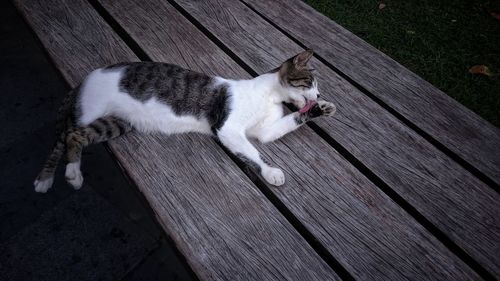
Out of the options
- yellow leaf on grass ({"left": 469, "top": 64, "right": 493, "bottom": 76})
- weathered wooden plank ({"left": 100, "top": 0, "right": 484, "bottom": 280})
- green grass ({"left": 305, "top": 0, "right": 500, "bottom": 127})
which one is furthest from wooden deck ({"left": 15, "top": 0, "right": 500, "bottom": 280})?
yellow leaf on grass ({"left": 469, "top": 64, "right": 493, "bottom": 76})

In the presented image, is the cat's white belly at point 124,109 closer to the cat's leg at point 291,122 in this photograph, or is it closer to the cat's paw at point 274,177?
the cat's leg at point 291,122

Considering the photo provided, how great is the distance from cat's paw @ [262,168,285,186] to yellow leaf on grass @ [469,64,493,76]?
255cm

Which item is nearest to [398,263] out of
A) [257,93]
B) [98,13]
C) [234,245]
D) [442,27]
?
[234,245]

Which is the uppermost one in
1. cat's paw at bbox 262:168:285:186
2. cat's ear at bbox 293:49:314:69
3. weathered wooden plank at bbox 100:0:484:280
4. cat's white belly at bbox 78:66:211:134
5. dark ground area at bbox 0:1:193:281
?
cat's ear at bbox 293:49:314:69

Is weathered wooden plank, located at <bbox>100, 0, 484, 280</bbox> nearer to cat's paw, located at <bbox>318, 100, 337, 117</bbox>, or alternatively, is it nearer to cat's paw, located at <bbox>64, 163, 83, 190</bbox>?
cat's paw, located at <bbox>318, 100, 337, 117</bbox>

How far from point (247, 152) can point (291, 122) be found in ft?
0.99

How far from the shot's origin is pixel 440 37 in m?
3.28

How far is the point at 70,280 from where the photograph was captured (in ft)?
5.90

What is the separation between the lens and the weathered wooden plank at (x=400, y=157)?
1.38m

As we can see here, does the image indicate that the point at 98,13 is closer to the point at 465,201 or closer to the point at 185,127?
the point at 185,127

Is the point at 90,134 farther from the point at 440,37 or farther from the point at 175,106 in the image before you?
the point at 440,37

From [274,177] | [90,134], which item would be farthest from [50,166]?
[274,177]

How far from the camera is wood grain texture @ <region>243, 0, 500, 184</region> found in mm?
1620

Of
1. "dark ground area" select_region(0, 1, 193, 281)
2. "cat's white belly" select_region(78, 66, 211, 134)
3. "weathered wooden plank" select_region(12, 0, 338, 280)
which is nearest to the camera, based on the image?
"weathered wooden plank" select_region(12, 0, 338, 280)
